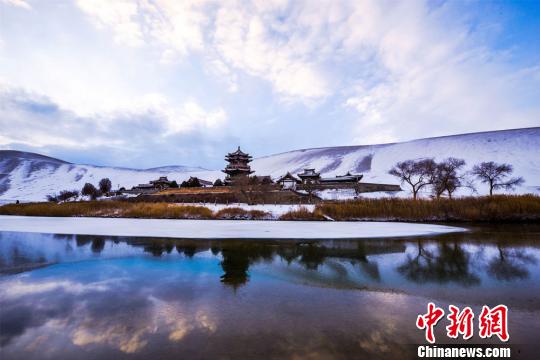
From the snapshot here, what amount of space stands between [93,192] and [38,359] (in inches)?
2478

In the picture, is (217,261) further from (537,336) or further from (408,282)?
(537,336)

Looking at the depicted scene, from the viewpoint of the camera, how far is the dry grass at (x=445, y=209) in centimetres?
2119

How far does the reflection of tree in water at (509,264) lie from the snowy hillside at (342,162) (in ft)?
165

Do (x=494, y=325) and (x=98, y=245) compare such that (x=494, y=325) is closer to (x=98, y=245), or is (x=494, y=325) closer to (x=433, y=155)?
(x=98, y=245)

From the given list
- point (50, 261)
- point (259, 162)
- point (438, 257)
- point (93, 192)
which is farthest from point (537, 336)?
point (259, 162)

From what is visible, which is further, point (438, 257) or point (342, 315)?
point (438, 257)

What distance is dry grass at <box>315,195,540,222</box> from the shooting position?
21.2 meters

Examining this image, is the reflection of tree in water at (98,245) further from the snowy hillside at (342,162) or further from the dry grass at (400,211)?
the snowy hillside at (342,162)

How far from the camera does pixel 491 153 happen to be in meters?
Result: 78.9

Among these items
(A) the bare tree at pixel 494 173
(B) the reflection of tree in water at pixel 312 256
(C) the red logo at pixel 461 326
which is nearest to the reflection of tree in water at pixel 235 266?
(B) the reflection of tree in water at pixel 312 256

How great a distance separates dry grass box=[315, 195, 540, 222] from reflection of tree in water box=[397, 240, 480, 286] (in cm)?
1150

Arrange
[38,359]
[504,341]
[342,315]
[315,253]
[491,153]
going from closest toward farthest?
[38,359], [504,341], [342,315], [315,253], [491,153]

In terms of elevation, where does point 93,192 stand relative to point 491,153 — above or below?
below

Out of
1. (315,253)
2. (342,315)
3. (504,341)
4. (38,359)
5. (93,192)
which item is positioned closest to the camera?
(38,359)
